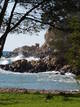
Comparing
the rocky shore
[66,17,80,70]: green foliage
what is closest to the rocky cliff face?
[66,17,80,70]: green foliage

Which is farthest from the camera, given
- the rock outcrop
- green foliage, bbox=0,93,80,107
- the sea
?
the rock outcrop

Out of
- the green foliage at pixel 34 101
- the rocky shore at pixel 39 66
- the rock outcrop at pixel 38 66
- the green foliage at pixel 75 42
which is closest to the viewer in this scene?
the green foliage at pixel 34 101

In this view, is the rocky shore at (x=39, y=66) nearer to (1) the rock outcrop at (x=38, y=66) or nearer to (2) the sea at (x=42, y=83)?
(1) the rock outcrop at (x=38, y=66)

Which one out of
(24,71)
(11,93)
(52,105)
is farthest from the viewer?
(24,71)

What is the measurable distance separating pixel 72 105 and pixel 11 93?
21.1ft

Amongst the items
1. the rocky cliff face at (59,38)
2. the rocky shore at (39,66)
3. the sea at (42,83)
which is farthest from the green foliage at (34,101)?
the rocky shore at (39,66)

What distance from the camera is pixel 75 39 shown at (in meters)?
25.6

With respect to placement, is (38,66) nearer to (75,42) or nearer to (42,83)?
(42,83)

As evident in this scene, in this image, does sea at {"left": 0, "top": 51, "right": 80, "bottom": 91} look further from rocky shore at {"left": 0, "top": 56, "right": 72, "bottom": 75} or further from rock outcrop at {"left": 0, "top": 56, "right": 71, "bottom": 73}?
rock outcrop at {"left": 0, "top": 56, "right": 71, "bottom": 73}

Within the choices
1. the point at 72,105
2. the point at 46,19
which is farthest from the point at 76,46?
the point at 72,105

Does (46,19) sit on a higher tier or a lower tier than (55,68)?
higher

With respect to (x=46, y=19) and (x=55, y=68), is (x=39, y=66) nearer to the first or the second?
(x=55, y=68)

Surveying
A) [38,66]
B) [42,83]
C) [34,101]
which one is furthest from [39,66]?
[34,101]

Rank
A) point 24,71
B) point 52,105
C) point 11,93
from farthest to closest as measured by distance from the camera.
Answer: point 24,71
point 11,93
point 52,105
